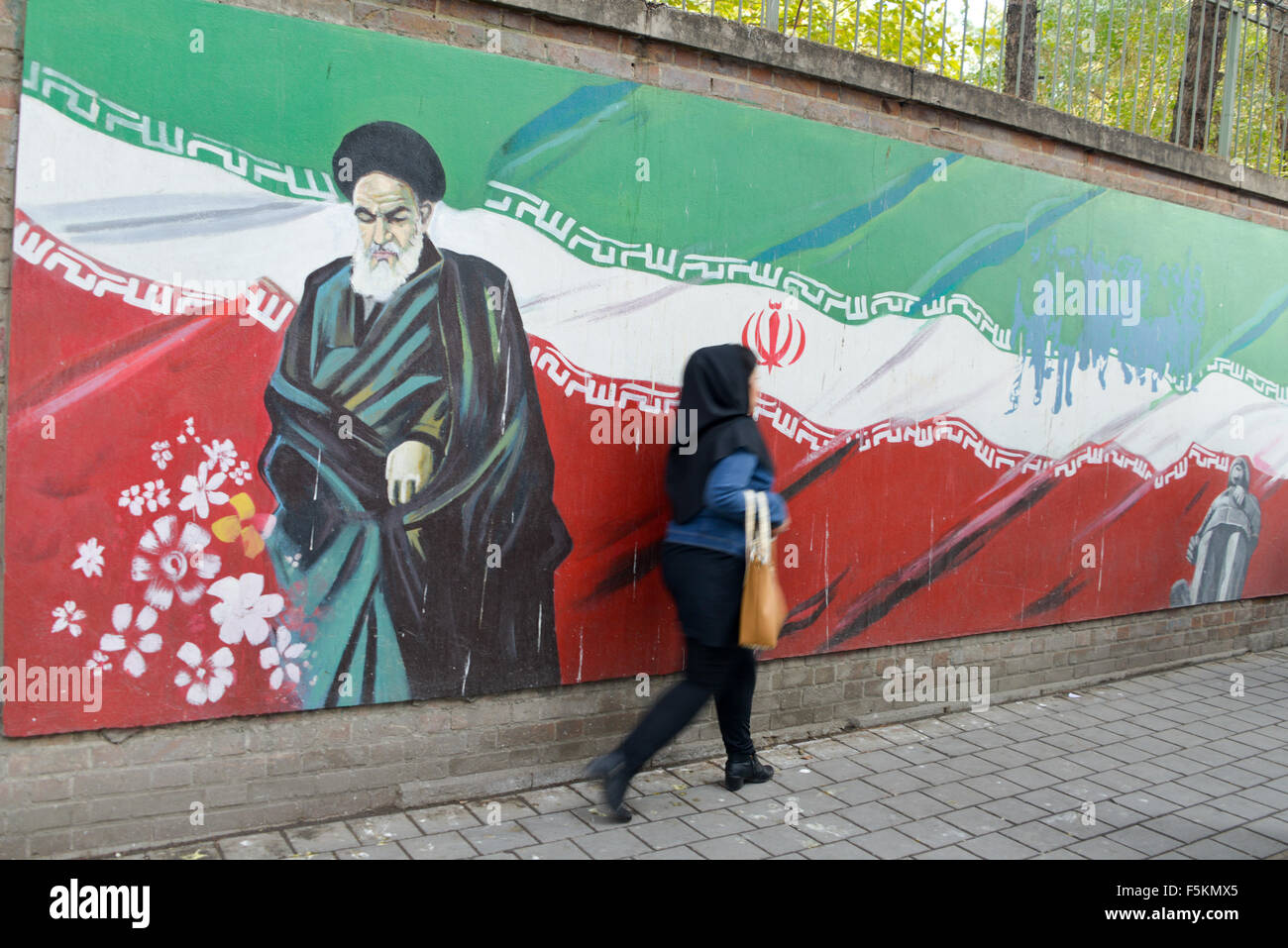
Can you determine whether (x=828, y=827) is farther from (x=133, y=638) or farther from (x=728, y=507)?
(x=133, y=638)

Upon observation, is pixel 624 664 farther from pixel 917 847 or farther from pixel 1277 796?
pixel 1277 796

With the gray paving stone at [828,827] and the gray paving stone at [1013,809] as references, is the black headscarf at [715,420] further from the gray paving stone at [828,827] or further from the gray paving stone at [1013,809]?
the gray paving stone at [1013,809]

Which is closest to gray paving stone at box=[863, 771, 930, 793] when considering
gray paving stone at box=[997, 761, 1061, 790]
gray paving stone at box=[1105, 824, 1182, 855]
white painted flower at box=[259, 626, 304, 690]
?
gray paving stone at box=[997, 761, 1061, 790]

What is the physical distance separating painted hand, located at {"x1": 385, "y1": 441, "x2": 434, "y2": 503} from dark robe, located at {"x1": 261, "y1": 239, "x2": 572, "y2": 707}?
29 millimetres

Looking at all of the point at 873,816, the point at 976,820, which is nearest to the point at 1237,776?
the point at 976,820

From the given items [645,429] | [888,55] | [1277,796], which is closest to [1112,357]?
[888,55]

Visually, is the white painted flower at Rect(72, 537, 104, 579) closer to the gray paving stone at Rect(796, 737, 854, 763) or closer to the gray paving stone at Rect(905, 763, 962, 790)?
the gray paving stone at Rect(796, 737, 854, 763)

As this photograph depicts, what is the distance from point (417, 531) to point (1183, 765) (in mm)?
4050

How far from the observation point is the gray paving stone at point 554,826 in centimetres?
404

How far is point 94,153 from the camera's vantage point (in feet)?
11.4

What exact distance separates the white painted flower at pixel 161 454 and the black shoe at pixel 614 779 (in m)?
2.03

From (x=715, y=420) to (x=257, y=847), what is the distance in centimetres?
238

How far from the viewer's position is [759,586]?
13.4ft

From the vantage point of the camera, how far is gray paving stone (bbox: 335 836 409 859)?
375cm
